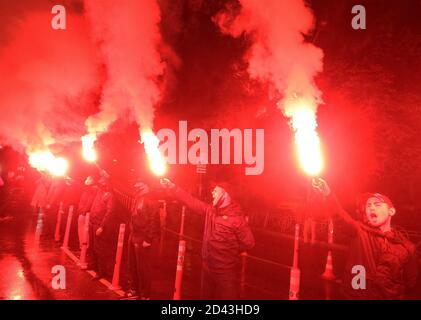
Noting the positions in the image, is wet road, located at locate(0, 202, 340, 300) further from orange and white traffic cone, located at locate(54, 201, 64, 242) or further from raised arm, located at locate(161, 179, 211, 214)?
raised arm, located at locate(161, 179, 211, 214)

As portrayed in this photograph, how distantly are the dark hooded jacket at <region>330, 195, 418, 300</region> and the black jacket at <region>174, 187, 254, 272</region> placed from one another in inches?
60.8

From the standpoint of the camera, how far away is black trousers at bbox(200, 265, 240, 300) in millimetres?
4895

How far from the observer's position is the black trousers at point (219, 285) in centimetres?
489

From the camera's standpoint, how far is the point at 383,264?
3914 mm

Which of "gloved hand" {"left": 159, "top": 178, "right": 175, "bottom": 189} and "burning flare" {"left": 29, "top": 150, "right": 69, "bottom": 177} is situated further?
"burning flare" {"left": 29, "top": 150, "right": 69, "bottom": 177}

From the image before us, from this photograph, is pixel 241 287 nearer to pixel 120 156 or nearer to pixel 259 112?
pixel 259 112

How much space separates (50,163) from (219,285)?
39.4 feet

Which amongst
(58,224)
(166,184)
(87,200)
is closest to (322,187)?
(166,184)

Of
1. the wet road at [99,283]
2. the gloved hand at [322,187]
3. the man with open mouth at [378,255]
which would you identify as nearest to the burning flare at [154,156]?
the wet road at [99,283]

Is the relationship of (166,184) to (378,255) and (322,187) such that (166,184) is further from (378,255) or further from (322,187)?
(378,255)

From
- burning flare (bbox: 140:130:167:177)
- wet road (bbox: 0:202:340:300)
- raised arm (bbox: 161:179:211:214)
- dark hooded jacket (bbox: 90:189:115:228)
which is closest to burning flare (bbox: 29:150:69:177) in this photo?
wet road (bbox: 0:202:340:300)

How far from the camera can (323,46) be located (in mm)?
13836
